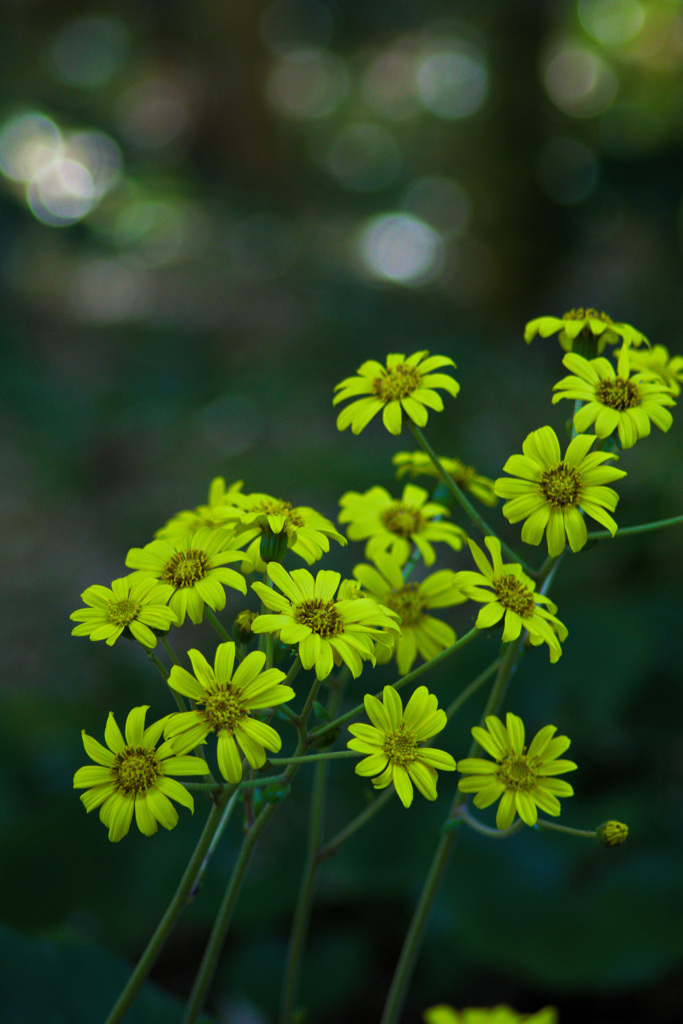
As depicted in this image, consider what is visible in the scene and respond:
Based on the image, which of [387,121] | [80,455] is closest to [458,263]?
[387,121]

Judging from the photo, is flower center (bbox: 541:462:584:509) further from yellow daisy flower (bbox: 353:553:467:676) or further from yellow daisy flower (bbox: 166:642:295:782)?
yellow daisy flower (bbox: 166:642:295:782)

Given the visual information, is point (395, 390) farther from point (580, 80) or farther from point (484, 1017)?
point (580, 80)

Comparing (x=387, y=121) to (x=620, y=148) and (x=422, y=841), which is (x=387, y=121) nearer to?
(x=620, y=148)

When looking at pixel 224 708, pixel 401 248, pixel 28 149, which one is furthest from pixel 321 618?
pixel 401 248

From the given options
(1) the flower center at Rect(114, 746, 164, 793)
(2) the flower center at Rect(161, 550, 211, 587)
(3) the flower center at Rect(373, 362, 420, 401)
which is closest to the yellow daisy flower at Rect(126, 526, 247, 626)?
(2) the flower center at Rect(161, 550, 211, 587)

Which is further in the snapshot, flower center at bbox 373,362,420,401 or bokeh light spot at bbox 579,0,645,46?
bokeh light spot at bbox 579,0,645,46

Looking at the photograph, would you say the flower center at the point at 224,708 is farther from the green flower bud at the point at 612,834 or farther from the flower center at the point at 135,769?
the green flower bud at the point at 612,834
